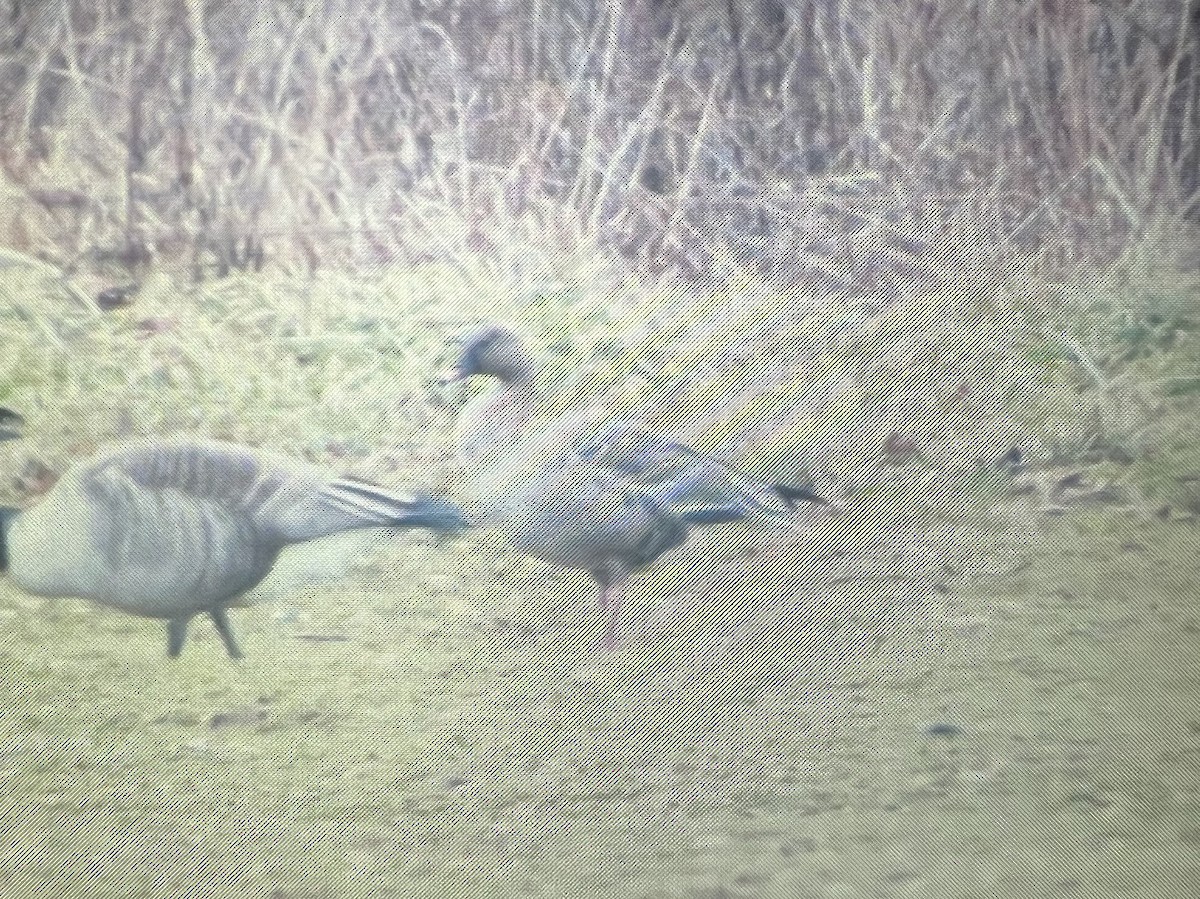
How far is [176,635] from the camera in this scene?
3.94ft

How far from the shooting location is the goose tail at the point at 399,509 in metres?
1.20

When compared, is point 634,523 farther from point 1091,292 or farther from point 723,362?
point 1091,292

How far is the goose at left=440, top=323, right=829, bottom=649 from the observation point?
1.19 metres

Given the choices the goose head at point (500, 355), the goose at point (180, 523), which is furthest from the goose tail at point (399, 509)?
the goose head at point (500, 355)

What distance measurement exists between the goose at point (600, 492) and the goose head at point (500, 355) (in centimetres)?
2

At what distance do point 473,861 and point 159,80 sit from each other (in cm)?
83

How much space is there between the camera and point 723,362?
1.18 m

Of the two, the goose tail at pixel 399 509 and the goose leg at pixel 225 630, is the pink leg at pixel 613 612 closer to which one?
the goose tail at pixel 399 509

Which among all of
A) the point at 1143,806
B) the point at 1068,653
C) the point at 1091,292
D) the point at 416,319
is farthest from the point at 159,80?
the point at 1143,806

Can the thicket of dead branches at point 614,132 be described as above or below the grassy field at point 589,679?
above

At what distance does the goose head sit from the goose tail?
145 millimetres

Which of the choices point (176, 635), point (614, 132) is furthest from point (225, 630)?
point (614, 132)

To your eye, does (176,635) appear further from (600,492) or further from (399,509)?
(600,492)

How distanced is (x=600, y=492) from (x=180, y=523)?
1.42 feet
